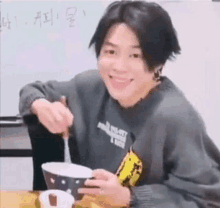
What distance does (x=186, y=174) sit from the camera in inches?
22.4

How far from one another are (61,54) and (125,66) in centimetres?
20

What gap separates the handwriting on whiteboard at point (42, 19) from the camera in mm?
684

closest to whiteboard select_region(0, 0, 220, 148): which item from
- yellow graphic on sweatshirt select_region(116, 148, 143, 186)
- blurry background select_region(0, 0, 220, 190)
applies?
blurry background select_region(0, 0, 220, 190)

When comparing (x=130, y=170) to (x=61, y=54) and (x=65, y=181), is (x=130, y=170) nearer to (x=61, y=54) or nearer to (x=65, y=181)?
(x=65, y=181)

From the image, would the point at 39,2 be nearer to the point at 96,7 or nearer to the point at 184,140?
the point at 96,7

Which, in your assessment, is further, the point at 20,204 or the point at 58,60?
the point at 58,60

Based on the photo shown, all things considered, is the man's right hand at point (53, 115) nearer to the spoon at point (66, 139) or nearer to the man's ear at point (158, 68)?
the spoon at point (66, 139)

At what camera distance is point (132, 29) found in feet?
1.93

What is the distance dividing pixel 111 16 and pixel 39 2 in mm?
210

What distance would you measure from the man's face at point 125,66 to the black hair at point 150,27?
14 mm

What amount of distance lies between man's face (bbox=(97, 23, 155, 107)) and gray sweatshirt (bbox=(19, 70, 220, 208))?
0.03 metres

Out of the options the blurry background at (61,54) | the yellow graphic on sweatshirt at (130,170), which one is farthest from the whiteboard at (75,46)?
the yellow graphic on sweatshirt at (130,170)

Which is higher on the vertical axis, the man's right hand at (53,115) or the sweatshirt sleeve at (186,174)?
the man's right hand at (53,115)

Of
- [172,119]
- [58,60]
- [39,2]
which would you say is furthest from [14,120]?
[172,119]
